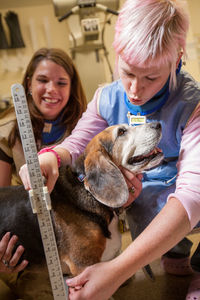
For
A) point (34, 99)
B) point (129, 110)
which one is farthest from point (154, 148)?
point (34, 99)

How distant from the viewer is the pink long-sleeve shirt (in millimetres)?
983

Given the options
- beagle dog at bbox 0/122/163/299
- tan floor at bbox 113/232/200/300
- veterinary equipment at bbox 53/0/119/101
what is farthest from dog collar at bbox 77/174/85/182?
veterinary equipment at bbox 53/0/119/101

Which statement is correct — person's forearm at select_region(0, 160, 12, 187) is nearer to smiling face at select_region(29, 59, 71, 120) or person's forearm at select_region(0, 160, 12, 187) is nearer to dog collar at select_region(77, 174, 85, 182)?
smiling face at select_region(29, 59, 71, 120)

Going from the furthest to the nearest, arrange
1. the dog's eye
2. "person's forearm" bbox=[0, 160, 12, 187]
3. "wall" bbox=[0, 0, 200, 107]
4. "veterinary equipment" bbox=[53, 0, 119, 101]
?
"wall" bbox=[0, 0, 200, 107] < "veterinary equipment" bbox=[53, 0, 119, 101] < "person's forearm" bbox=[0, 160, 12, 187] < the dog's eye

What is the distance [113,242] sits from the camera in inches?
50.6

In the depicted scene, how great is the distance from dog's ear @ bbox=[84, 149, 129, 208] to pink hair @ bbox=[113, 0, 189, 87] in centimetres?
42

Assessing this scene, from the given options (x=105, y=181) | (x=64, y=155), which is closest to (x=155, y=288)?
(x=105, y=181)

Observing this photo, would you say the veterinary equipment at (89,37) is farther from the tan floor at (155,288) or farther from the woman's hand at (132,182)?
the tan floor at (155,288)

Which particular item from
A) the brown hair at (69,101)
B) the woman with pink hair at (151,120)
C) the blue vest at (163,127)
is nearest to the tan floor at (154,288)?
the woman with pink hair at (151,120)

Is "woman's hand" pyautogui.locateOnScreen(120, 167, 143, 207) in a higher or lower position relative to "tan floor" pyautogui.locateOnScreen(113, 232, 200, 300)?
higher

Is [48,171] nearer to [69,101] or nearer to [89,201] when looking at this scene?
[89,201]

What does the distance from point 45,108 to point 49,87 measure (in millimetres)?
142

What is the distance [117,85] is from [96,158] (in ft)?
1.46

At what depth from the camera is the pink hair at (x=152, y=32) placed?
1.01 meters
